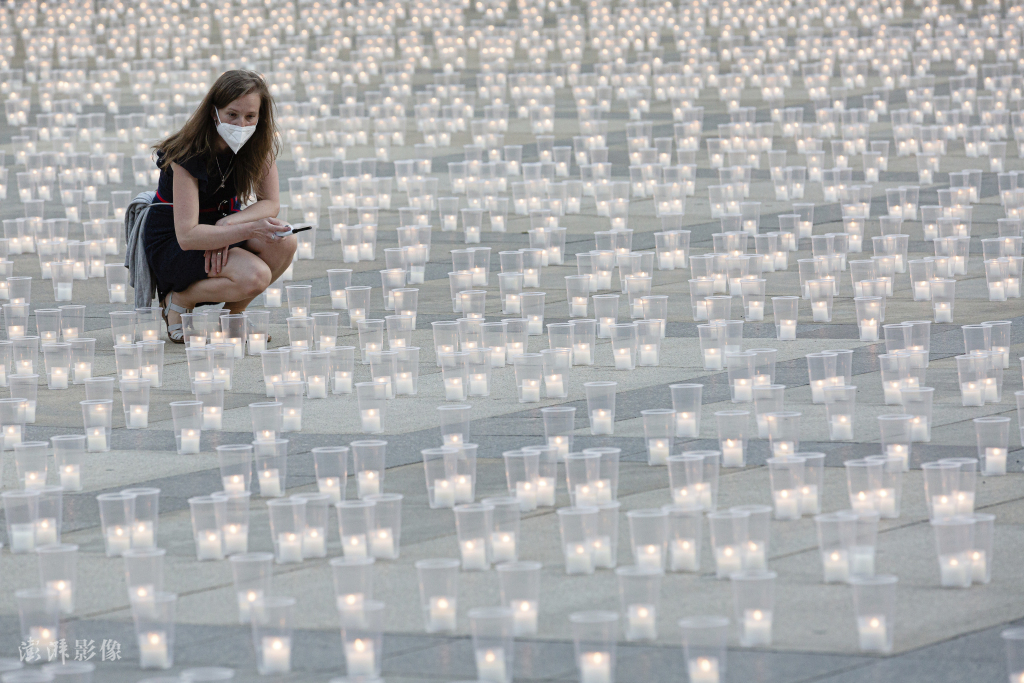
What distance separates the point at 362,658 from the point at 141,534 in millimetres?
1443

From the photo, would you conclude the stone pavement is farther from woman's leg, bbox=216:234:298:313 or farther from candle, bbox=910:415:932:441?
woman's leg, bbox=216:234:298:313

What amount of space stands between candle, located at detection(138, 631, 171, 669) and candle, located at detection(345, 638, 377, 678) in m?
0.55

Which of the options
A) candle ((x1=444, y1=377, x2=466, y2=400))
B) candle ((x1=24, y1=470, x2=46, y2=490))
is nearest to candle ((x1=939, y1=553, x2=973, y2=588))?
candle ((x1=444, y1=377, x2=466, y2=400))

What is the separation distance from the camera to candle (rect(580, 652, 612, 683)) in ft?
15.4

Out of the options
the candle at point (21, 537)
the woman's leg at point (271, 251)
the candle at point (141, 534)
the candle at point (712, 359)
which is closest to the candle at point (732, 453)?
the candle at point (712, 359)

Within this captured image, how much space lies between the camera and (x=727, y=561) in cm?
560

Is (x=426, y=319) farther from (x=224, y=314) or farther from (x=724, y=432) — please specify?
(x=724, y=432)

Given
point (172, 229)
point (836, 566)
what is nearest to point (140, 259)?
point (172, 229)

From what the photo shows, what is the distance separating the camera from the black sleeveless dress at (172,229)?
9648mm

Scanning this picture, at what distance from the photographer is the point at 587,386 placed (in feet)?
24.6

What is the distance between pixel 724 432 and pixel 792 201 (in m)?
7.14

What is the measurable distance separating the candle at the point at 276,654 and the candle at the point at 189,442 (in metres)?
2.64

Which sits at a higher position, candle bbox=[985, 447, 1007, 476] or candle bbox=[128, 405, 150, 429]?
candle bbox=[128, 405, 150, 429]

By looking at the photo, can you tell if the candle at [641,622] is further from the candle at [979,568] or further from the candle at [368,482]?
the candle at [368,482]
